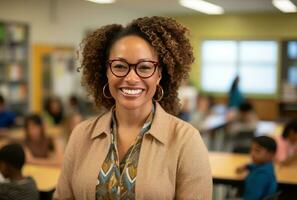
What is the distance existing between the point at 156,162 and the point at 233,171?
100 inches

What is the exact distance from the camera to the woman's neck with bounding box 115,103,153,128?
157 cm

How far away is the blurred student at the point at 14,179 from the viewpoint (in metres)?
2.58

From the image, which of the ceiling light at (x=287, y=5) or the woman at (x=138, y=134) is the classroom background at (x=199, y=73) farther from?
the woman at (x=138, y=134)

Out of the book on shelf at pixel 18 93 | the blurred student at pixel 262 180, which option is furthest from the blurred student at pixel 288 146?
the book on shelf at pixel 18 93

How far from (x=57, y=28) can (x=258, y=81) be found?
531 cm

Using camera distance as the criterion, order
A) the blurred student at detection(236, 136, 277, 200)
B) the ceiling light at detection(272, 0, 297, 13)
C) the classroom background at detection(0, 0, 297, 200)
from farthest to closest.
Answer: the ceiling light at detection(272, 0, 297, 13)
the classroom background at detection(0, 0, 297, 200)
the blurred student at detection(236, 136, 277, 200)

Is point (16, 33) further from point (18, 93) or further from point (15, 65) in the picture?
point (18, 93)

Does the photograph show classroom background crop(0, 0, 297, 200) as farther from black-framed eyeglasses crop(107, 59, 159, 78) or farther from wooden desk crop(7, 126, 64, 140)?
black-framed eyeglasses crop(107, 59, 159, 78)

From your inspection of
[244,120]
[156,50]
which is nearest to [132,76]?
[156,50]

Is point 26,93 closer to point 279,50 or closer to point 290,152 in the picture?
point 290,152

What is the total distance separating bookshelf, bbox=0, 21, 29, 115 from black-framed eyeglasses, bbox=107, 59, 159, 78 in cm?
665

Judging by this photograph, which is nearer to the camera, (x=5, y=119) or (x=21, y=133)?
(x=21, y=133)

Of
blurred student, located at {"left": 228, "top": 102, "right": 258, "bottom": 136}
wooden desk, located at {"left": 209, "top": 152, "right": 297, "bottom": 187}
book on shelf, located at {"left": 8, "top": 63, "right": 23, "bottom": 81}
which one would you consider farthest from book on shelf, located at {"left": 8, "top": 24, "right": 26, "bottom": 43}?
wooden desk, located at {"left": 209, "top": 152, "right": 297, "bottom": 187}

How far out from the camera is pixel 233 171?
3.88m
